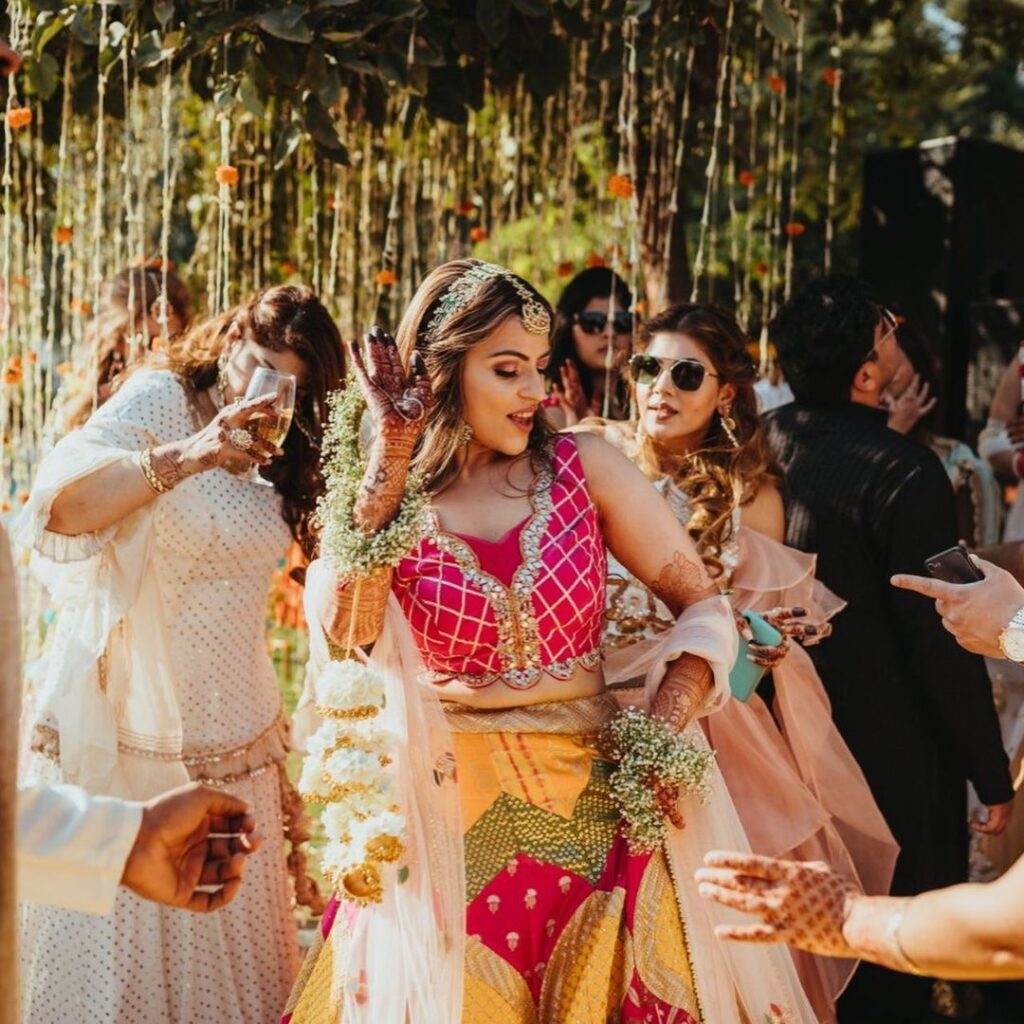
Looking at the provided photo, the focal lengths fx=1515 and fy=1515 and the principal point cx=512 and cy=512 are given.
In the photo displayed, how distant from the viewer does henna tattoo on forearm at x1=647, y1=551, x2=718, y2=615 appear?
3.04 metres

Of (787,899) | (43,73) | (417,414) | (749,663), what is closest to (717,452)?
(749,663)

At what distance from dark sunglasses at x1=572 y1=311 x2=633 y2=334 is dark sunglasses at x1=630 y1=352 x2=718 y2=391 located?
47.6 inches

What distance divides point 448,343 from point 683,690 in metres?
0.82

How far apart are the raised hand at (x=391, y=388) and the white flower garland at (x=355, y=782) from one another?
1.39ft

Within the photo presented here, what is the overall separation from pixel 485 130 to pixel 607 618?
13.5 ft

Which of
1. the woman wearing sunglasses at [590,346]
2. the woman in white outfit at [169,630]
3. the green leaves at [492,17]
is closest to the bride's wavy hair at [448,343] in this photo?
the woman in white outfit at [169,630]

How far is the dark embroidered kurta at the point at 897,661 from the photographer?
378 centimetres

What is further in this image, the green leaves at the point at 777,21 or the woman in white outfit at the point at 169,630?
the green leaves at the point at 777,21

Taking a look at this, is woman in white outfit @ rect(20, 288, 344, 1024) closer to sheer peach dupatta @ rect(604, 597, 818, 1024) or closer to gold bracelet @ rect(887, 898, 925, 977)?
sheer peach dupatta @ rect(604, 597, 818, 1024)

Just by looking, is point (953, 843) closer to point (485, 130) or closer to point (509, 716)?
point (509, 716)

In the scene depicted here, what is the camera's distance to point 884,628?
3889 millimetres

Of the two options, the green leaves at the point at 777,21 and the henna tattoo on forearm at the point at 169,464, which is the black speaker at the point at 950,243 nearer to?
the green leaves at the point at 777,21

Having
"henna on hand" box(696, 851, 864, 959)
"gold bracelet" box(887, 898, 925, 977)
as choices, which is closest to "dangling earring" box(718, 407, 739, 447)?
"henna on hand" box(696, 851, 864, 959)

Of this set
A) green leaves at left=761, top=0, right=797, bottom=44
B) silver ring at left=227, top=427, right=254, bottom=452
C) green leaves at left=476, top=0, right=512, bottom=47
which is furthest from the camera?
green leaves at left=476, top=0, right=512, bottom=47
